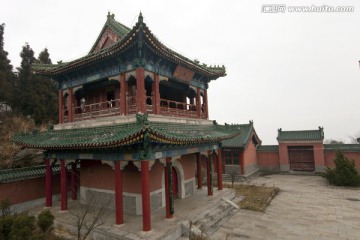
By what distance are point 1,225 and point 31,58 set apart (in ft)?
93.7

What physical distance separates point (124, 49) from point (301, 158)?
24.4 meters

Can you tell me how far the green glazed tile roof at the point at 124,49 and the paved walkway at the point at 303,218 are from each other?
8865mm

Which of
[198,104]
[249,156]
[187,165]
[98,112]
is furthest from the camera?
[249,156]

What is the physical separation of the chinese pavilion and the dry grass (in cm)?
211

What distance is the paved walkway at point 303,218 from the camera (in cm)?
1020

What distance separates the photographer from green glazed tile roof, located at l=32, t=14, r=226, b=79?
31.0ft

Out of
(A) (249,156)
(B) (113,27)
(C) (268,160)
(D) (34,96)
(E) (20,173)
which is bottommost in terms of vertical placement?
(C) (268,160)

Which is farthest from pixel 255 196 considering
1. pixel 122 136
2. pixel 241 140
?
pixel 122 136

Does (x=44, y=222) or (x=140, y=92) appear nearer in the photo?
(x=44, y=222)

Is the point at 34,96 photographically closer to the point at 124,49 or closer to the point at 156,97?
the point at 124,49

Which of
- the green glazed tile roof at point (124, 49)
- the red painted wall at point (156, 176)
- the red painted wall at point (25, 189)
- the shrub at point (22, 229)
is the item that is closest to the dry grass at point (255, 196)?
the red painted wall at point (156, 176)

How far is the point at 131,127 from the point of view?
9.44 m

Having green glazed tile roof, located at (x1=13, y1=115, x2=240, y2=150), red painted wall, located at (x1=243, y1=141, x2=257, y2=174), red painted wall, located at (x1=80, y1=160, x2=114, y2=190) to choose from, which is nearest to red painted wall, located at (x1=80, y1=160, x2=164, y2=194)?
red painted wall, located at (x1=80, y1=160, x2=114, y2=190)

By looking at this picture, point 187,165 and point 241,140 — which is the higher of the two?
point 241,140
